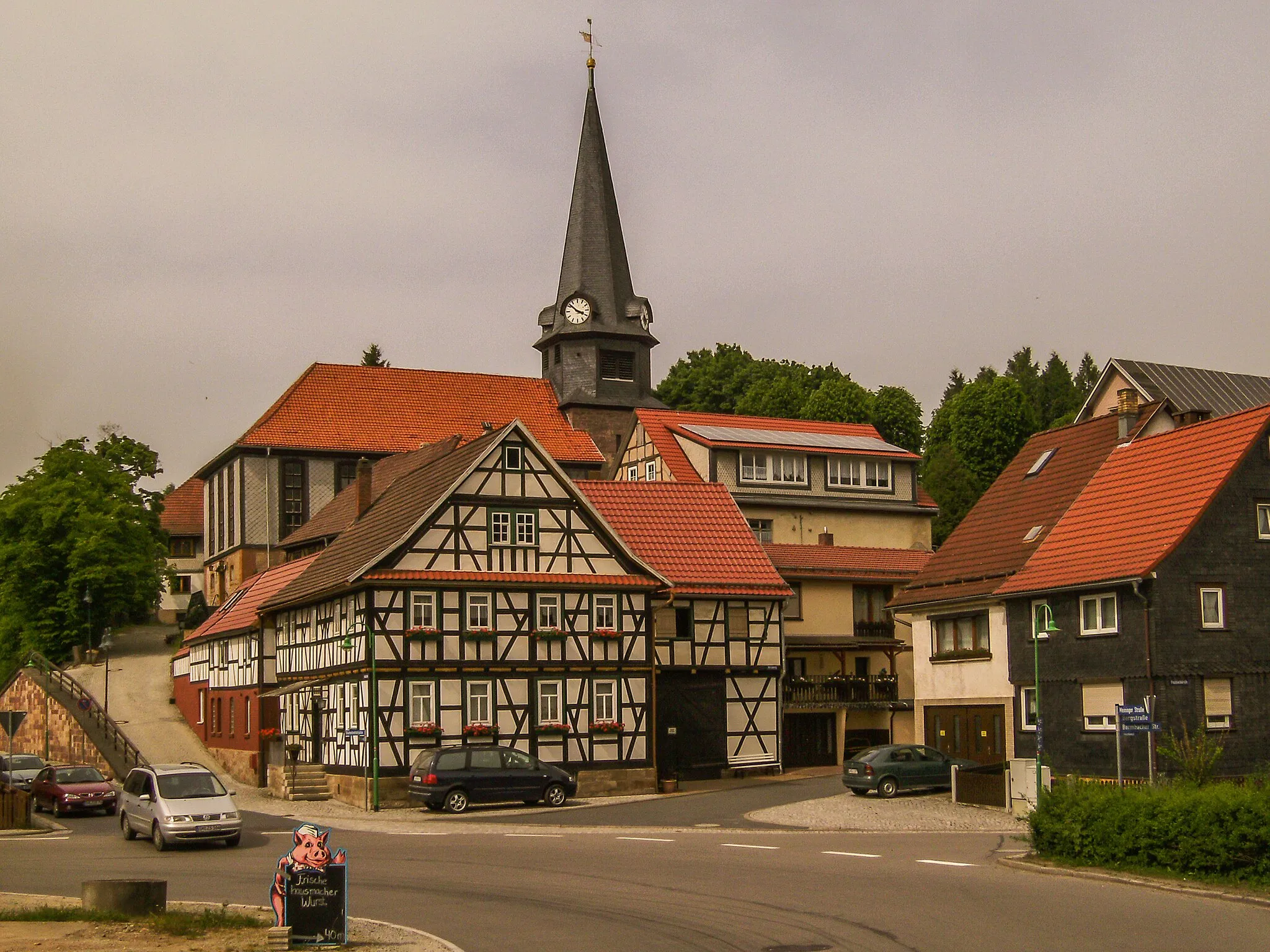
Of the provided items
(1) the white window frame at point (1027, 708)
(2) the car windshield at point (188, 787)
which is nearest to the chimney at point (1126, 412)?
(1) the white window frame at point (1027, 708)

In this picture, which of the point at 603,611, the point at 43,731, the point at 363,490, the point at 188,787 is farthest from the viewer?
the point at 43,731

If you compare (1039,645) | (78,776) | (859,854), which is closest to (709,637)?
(1039,645)

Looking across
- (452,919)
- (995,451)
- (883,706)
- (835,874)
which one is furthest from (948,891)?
(995,451)

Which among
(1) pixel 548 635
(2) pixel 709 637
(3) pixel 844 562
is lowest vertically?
(2) pixel 709 637

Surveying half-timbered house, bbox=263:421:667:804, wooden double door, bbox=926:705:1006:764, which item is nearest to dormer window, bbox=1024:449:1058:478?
wooden double door, bbox=926:705:1006:764

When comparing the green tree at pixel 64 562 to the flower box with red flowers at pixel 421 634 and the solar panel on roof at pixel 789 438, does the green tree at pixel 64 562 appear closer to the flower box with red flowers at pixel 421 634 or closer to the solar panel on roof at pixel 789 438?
the solar panel on roof at pixel 789 438

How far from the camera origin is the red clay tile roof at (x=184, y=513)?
100 meters

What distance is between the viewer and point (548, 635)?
43.1 m

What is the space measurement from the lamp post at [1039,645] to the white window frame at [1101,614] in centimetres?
67

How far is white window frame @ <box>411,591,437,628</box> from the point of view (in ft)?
138

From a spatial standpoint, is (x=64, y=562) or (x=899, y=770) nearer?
(x=899, y=770)

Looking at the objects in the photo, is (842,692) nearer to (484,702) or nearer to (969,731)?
(969,731)

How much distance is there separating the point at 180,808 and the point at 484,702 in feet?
44.7

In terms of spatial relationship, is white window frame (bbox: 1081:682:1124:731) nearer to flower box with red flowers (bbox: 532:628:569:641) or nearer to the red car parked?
flower box with red flowers (bbox: 532:628:569:641)
